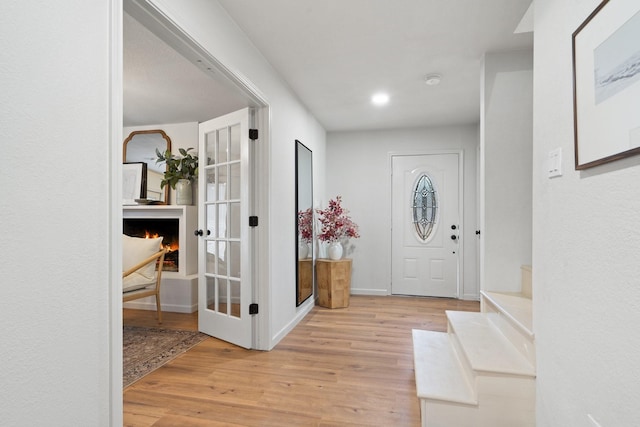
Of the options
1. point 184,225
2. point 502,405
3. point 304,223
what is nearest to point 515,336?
point 502,405

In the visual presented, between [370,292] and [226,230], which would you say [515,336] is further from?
[370,292]

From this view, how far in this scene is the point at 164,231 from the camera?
14.6 ft

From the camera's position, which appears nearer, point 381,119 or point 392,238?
point 381,119

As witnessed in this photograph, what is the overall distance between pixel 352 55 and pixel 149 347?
304cm

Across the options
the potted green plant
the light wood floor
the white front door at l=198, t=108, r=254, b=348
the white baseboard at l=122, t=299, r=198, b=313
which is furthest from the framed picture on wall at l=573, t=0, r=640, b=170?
the white baseboard at l=122, t=299, r=198, b=313

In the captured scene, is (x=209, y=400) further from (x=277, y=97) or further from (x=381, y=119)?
(x=381, y=119)

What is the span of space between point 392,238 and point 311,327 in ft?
6.53

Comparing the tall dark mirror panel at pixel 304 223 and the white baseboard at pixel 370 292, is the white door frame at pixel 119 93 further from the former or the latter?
the white baseboard at pixel 370 292

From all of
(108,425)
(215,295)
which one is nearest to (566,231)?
(108,425)

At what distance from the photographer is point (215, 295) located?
316cm

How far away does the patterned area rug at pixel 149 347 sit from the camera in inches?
99.2

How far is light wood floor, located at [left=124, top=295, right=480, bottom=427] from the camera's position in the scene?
1.92 meters

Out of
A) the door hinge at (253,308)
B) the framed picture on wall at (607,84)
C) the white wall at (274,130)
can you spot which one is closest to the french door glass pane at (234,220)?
the white wall at (274,130)

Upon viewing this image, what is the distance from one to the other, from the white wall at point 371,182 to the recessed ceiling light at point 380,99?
1169 millimetres
